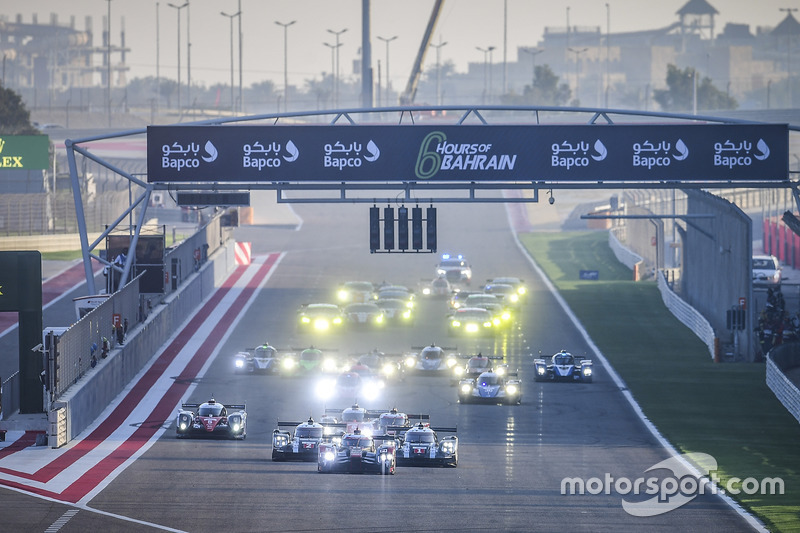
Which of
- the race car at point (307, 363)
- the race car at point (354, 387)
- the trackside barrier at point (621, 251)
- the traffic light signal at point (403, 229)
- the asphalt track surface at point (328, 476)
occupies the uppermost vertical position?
the traffic light signal at point (403, 229)

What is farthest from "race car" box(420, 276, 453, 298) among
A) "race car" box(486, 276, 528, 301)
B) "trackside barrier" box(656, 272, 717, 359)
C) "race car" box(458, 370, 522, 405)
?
"race car" box(458, 370, 522, 405)

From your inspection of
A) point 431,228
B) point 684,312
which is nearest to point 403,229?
point 431,228

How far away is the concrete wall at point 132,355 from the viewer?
3806 cm

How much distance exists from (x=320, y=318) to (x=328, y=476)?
2476 centimetres

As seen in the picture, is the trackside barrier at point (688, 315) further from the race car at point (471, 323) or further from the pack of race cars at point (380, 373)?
the race car at point (471, 323)

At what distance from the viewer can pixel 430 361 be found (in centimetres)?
4797

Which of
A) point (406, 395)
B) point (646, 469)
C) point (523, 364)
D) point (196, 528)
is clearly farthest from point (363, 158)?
point (196, 528)

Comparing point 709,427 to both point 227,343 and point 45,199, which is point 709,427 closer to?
→ point 227,343

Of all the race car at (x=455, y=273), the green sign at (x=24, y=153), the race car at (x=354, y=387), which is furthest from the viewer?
the green sign at (x=24, y=153)

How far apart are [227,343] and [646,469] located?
973 inches

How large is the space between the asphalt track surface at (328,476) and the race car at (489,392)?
34cm

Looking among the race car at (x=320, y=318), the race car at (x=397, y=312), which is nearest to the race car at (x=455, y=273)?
the race car at (x=397, y=312)

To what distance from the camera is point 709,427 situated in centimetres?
4022

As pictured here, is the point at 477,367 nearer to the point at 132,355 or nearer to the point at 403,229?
the point at 403,229
